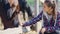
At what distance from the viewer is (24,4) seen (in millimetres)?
1148

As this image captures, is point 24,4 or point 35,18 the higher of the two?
point 24,4

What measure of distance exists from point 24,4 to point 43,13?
0.18 m

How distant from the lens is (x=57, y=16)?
1230 millimetres

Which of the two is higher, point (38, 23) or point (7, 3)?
point (7, 3)

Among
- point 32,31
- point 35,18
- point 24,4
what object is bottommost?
point 32,31

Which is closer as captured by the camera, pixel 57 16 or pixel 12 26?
pixel 12 26

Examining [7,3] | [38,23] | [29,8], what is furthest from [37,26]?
[7,3]

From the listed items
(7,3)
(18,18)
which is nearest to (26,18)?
(18,18)

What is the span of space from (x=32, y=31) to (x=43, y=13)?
0.17 m

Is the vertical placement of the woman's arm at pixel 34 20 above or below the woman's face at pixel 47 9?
below

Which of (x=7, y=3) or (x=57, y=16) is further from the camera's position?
(x=57, y=16)

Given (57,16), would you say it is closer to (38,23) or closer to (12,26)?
(38,23)

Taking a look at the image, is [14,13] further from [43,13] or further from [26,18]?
[43,13]

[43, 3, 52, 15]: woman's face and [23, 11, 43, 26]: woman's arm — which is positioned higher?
[43, 3, 52, 15]: woman's face
